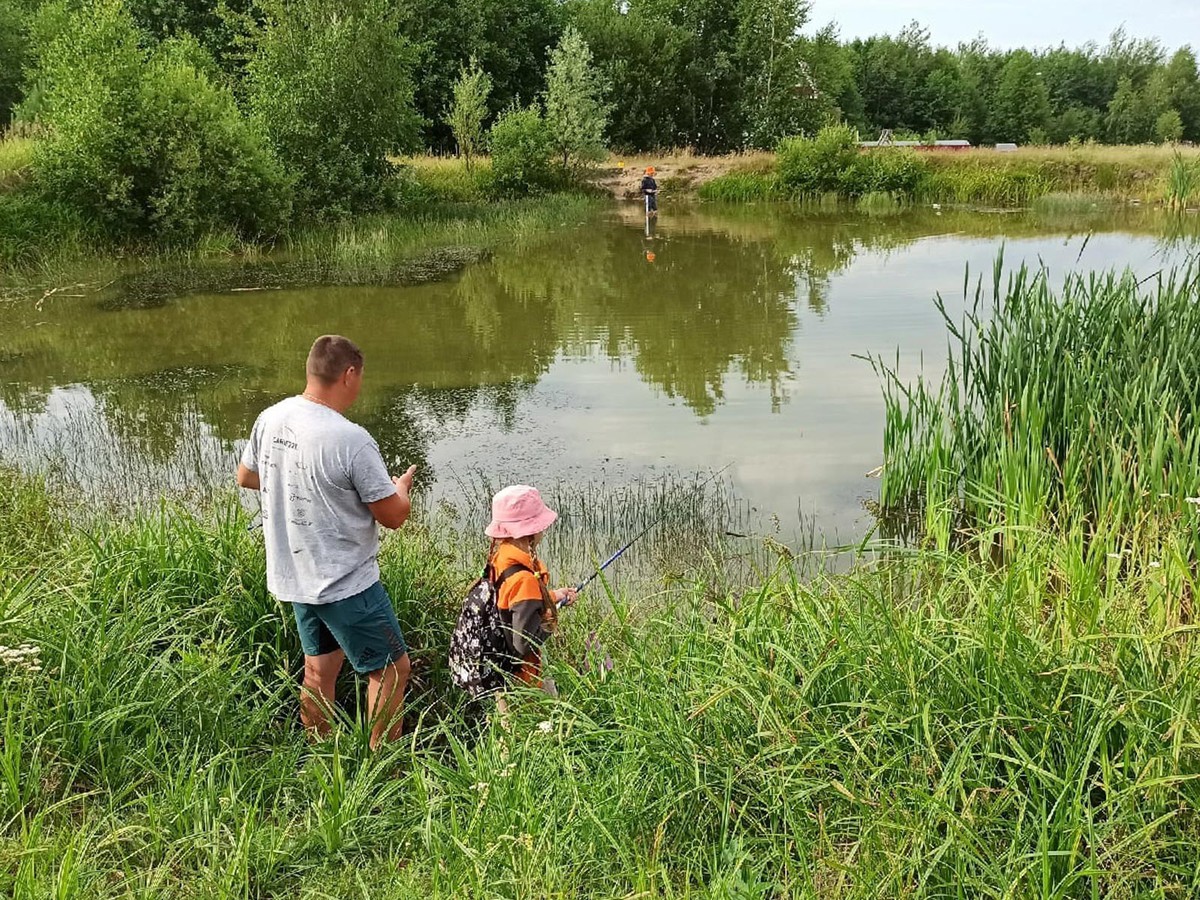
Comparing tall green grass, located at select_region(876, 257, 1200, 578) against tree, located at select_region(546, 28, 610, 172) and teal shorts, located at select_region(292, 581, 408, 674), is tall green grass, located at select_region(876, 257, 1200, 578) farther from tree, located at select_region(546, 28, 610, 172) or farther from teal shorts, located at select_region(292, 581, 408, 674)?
tree, located at select_region(546, 28, 610, 172)

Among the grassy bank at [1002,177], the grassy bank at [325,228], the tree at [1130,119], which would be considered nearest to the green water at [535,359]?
the grassy bank at [325,228]

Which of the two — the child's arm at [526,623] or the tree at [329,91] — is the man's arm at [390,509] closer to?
the child's arm at [526,623]

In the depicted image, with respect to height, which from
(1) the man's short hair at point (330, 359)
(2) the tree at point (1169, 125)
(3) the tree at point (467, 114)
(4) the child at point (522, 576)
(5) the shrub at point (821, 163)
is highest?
(2) the tree at point (1169, 125)

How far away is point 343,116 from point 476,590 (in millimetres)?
21006

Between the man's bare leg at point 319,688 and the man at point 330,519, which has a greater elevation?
the man at point 330,519

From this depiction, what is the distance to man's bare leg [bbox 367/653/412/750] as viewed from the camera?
3434mm

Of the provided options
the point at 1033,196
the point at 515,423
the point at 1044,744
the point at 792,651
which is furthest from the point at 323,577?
the point at 1033,196

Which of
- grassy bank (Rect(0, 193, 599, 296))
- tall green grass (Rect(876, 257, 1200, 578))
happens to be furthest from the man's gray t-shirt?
grassy bank (Rect(0, 193, 599, 296))

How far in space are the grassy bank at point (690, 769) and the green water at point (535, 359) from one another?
9.74 ft

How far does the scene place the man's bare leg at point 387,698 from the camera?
11.3 feet

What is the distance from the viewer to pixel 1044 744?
244cm

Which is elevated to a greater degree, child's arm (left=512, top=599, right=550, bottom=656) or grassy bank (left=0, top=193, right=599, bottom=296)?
grassy bank (left=0, top=193, right=599, bottom=296)

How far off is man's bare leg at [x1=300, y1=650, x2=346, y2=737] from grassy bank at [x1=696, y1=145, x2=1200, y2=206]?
1123 inches

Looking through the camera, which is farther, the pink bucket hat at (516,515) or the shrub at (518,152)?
the shrub at (518,152)
